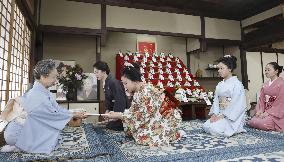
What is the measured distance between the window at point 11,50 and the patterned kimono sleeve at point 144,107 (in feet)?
6.55

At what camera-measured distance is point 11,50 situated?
397 cm

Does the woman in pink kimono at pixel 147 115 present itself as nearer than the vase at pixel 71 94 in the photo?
Yes

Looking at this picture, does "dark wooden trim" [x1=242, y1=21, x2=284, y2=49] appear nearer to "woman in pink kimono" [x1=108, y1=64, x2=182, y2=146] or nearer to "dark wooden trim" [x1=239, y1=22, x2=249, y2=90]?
"dark wooden trim" [x1=239, y1=22, x2=249, y2=90]

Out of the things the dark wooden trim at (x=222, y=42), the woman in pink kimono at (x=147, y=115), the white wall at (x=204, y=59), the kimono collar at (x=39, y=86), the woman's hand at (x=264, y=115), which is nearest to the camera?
the kimono collar at (x=39, y=86)

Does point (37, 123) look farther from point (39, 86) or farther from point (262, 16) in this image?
point (262, 16)

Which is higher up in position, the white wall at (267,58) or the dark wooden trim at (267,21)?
the dark wooden trim at (267,21)

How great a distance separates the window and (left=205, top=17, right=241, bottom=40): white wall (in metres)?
5.77

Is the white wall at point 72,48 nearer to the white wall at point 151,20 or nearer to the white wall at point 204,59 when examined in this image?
the white wall at point 151,20

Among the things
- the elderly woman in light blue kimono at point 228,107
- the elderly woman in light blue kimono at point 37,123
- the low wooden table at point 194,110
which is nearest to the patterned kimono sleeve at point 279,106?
the elderly woman in light blue kimono at point 228,107

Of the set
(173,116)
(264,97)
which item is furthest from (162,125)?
(264,97)

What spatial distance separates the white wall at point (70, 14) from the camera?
251 inches

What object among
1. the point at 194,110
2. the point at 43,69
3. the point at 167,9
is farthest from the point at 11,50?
the point at 167,9

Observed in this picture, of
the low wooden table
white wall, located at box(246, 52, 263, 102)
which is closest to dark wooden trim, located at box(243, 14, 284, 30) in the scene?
white wall, located at box(246, 52, 263, 102)

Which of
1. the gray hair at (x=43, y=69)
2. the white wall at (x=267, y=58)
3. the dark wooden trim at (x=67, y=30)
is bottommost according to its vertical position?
the gray hair at (x=43, y=69)
